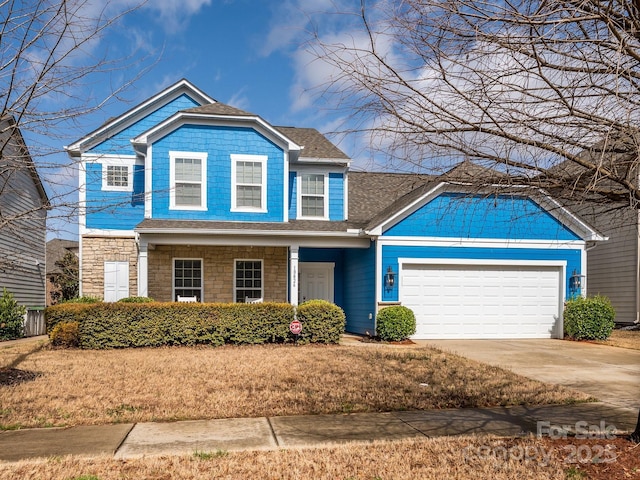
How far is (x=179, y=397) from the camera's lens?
25.9ft

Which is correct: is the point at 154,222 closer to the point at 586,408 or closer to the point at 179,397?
the point at 179,397

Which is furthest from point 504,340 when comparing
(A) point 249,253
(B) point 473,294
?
(A) point 249,253

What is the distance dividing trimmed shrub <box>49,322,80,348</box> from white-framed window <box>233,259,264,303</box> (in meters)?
5.41

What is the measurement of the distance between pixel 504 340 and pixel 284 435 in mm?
11635

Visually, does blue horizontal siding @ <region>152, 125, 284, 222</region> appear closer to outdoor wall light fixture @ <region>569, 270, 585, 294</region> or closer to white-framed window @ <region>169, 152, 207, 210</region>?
white-framed window @ <region>169, 152, 207, 210</region>

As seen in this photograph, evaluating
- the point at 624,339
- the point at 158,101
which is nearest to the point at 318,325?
the point at 624,339

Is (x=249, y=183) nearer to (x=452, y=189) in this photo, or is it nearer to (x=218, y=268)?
(x=218, y=268)

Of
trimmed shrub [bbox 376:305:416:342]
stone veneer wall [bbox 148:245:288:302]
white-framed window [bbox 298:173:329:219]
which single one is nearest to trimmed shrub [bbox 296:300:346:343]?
trimmed shrub [bbox 376:305:416:342]

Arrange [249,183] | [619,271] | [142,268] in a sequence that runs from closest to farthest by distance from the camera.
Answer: [142,268] < [249,183] < [619,271]

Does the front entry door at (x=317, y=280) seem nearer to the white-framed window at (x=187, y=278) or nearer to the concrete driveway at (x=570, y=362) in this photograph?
the white-framed window at (x=187, y=278)

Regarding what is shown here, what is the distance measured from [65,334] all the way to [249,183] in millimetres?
6829

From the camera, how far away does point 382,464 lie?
16.6 feet

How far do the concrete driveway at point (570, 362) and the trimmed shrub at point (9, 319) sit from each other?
500 inches

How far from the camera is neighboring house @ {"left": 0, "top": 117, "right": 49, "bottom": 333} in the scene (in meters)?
6.22
